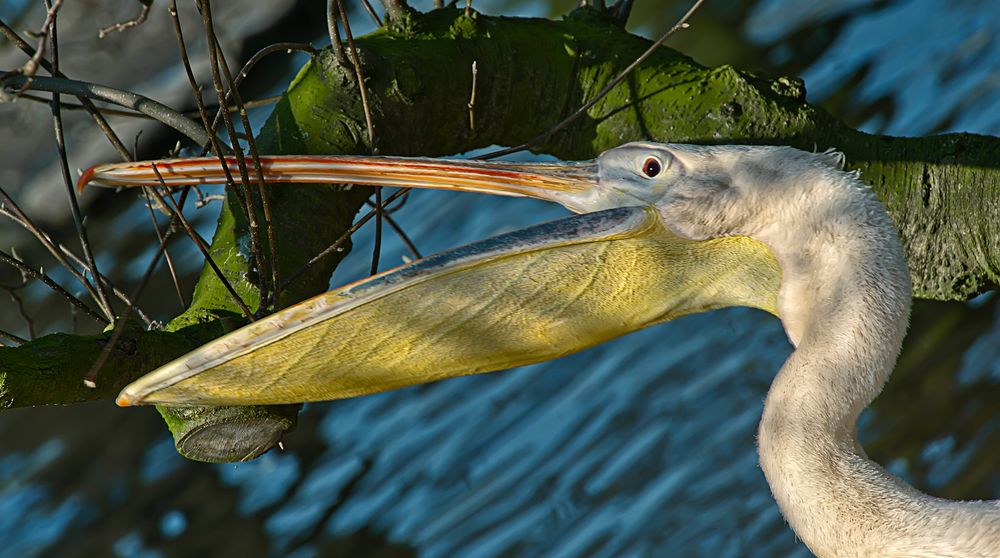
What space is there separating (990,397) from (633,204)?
289cm

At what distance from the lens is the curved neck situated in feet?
6.98

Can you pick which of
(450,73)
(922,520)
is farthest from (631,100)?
(922,520)

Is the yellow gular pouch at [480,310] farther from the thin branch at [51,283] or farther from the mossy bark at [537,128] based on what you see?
the thin branch at [51,283]

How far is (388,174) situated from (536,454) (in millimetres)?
2852

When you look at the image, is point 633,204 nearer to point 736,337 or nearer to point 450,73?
point 450,73

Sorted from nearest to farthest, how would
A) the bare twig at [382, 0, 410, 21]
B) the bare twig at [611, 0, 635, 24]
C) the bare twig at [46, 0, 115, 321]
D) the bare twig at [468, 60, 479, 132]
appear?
the bare twig at [46, 0, 115, 321]
the bare twig at [468, 60, 479, 132]
the bare twig at [382, 0, 410, 21]
the bare twig at [611, 0, 635, 24]

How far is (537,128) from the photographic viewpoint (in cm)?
320

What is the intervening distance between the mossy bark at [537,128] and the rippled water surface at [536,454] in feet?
6.80

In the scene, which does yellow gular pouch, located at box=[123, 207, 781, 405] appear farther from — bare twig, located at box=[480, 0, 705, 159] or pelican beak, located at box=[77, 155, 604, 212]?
bare twig, located at box=[480, 0, 705, 159]

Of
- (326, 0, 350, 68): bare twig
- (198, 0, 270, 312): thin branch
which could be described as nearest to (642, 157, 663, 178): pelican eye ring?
(326, 0, 350, 68): bare twig

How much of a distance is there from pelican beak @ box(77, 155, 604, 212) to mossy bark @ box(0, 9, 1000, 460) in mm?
154

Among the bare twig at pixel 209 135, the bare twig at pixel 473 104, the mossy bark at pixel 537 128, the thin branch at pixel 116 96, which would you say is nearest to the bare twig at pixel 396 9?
the mossy bark at pixel 537 128

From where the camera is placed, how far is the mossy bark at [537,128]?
2.70 metres

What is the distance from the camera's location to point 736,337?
17.4 ft
